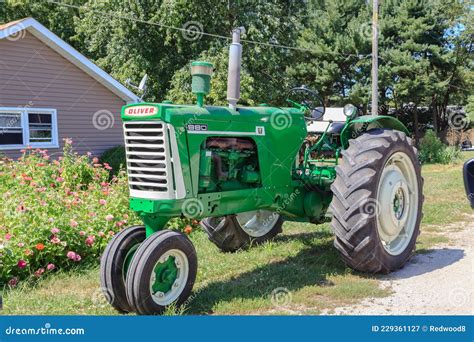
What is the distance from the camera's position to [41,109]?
41.4 ft

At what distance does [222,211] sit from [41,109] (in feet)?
31.5

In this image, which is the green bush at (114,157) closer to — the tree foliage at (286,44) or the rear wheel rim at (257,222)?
the tree foliage at (286,44)

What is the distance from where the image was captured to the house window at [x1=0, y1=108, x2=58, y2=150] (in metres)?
12.0

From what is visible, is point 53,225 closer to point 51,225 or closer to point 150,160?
point 51,225

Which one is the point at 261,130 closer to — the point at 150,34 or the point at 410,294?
the point at 410,294

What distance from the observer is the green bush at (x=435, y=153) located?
2217 centimetres

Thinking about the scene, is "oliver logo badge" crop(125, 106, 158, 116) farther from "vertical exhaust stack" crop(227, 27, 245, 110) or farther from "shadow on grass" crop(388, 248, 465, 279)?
"shadow on grass" crop(388, 248, 465, 279)

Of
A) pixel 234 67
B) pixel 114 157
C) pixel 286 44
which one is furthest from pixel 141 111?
pixel 286 44

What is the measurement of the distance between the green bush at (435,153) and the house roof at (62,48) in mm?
14253

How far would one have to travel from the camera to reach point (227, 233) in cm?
580

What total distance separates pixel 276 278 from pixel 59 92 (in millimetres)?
10182

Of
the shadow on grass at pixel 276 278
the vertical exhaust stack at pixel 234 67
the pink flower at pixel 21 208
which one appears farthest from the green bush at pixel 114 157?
the vertical exhaust stack at pixel 234 67

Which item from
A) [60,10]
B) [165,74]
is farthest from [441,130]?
[60,10]

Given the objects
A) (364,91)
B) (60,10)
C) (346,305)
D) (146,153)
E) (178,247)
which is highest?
(60,10)
